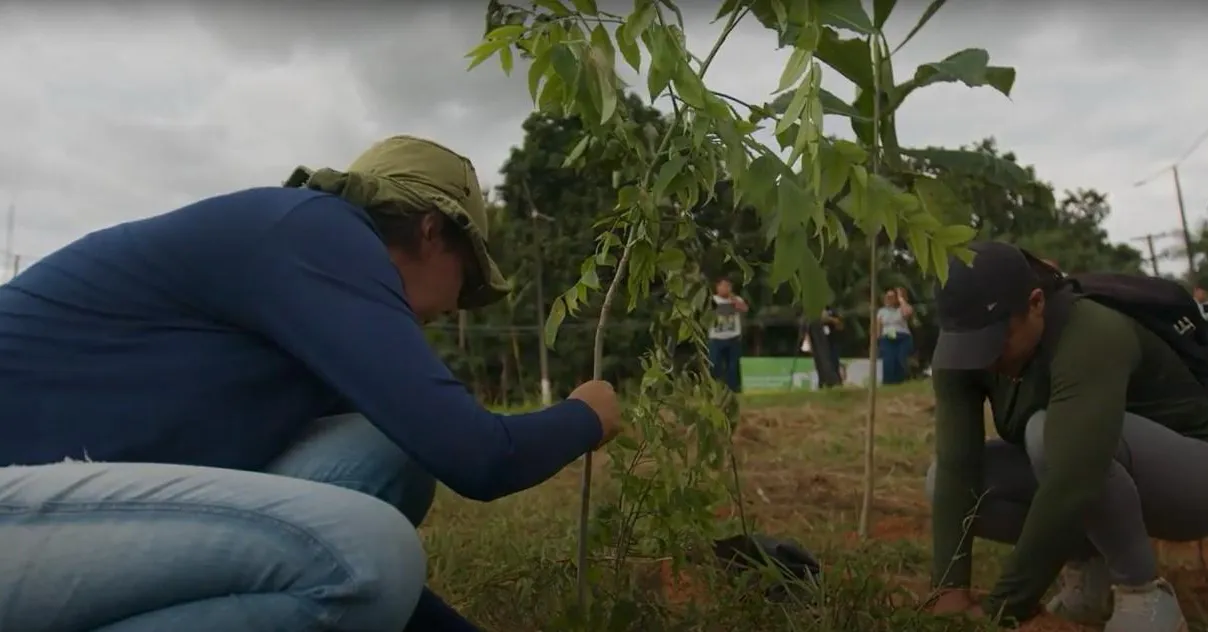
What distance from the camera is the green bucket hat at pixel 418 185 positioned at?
136 cm

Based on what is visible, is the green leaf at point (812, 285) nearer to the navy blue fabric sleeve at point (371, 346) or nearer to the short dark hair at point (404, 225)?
the navy blue fabric sleeve at point (371, 346)

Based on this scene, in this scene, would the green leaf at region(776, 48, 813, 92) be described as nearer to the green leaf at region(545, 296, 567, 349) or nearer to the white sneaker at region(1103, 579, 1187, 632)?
the green leaf at region(545, 296, 567, 349)

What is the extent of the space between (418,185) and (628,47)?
0.36m

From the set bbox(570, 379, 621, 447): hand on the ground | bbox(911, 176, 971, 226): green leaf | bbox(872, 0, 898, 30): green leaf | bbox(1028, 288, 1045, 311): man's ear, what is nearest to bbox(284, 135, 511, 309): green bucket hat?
bbox(570, 379, 621, 447): hand on the ground

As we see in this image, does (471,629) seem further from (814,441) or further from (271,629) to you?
(814,441)

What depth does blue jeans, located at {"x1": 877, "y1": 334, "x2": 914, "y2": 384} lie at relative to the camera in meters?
9.48

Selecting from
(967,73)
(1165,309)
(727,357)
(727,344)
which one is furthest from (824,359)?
(1165,309)

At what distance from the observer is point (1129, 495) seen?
200cm

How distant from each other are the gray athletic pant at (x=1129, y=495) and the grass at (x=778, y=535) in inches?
6.7

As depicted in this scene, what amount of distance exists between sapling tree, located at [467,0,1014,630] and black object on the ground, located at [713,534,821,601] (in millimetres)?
92

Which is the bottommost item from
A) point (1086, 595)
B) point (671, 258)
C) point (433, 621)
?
point (1086, 595)

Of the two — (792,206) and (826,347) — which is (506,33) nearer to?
(792,206)

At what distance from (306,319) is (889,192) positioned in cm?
66

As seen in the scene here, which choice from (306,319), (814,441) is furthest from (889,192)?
(814,441)
